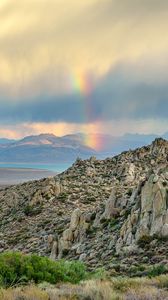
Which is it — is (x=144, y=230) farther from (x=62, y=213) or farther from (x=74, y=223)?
(x=62, y=213)

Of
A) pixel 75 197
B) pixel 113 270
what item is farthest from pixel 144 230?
pixel 75 197

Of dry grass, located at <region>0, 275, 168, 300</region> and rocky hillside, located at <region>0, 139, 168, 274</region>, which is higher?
rocky hillside, located at <region>0, 139, 168, 274</region>

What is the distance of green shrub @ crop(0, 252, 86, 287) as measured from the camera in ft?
58.0

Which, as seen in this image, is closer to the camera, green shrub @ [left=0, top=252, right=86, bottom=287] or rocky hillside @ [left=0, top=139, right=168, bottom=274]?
green shrub @ [left=0, top=252, right=86, bottom=287]

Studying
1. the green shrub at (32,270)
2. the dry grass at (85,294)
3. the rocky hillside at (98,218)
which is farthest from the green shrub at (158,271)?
the dry grass at (85,294)

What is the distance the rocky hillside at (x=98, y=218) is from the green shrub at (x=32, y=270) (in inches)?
182

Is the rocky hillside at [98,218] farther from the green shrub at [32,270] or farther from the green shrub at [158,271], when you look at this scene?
the green shrub at [32,270]

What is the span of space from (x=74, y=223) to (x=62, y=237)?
5.21 feet

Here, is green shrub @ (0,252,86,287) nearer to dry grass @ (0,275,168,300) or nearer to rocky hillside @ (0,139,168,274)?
dry grass @ (0,275,168,300)

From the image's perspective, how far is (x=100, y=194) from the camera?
5422cm

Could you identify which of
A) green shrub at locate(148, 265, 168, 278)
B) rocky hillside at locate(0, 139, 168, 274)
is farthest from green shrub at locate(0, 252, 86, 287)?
rocky hillside at locate(0, 139, 168, 274)

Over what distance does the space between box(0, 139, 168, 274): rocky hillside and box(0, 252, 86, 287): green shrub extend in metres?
4.62

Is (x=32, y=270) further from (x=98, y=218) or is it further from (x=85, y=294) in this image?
(x=98, y=218)

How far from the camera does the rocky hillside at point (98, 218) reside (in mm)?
28047
